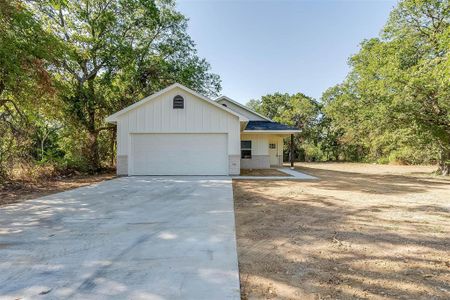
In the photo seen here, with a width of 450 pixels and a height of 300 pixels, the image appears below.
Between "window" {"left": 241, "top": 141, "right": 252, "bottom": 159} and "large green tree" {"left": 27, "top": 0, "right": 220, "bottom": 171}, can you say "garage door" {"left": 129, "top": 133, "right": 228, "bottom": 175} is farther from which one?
"window" {"left": 241, "top": 141, "right": 252, "bottom": 159}

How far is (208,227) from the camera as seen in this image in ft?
14.9

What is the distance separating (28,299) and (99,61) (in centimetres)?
1615

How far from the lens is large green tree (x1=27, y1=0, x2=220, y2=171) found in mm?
14852

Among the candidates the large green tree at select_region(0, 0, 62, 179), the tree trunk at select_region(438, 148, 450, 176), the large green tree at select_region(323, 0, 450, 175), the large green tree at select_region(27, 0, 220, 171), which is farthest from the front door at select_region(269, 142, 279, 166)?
the large green tree at select_region(0, 0, 62, 179)

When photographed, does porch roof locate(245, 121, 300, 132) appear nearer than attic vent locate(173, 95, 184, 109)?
No

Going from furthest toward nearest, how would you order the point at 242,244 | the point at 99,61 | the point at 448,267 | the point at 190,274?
the point at 99,61
the point at 242,244
the point at 448,267
the point at 190,274

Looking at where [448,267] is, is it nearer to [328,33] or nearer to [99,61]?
[328,33]

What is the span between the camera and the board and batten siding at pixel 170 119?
12766 mm

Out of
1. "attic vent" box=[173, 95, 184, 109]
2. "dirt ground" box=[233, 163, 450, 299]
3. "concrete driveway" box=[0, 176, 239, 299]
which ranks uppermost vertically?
"attic vent" box=[173, 95, 184, 109]

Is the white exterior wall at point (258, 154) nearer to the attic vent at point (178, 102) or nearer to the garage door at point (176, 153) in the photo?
the garage door at point (176, 153)

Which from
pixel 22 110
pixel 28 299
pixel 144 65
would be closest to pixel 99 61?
pixel 144 65

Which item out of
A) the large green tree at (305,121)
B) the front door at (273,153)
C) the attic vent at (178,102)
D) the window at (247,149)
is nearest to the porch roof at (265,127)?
the window at (247,149)

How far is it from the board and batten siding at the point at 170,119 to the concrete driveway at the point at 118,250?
6557 mm

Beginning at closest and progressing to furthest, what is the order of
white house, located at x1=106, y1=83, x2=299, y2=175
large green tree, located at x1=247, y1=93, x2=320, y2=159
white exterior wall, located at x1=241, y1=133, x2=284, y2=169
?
white house, located at x1=106, y1=83, x2=299, y2=175
white exterior wall, located at x1=241, y1=133, x2=284, y2=169
large green tree, located at x1=247, y1=93, x2=320, y2=159
